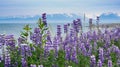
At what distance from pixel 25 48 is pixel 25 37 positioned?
1504 millimetres

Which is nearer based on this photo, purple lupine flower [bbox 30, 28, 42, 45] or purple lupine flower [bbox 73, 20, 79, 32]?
purple lupine flower [bbox 30, 28, 42, 45]

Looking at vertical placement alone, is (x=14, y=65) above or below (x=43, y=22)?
below

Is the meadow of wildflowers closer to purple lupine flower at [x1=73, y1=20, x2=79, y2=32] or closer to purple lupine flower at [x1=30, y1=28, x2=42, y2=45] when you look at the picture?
purple lupine flower at [x1=30, y1=28, x2=42, y2=45]

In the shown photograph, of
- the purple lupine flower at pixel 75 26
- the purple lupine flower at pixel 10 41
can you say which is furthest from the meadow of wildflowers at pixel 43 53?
the purple lupine flower at pixel 75 26

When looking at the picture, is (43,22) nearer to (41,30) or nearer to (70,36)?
(41,30)

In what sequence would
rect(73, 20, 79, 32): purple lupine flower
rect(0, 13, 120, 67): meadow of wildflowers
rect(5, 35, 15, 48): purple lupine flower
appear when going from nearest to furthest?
1. rect(0, 13, 120, 67): meadow of wildflowers
2. rect(5, 35, 15, 48): purple lupine flower
3. rect(73, 20, 79, 32): purple lupine flower

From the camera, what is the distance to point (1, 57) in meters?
8.82

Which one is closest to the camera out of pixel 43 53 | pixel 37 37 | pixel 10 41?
pixel 43 53

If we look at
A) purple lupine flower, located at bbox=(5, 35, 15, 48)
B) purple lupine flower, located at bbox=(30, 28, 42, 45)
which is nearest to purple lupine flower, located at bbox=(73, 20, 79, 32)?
purple lupine flower, located at bbox=(30, 28, 42, 45)

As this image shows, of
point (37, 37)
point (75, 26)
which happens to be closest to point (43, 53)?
point (37, 37)

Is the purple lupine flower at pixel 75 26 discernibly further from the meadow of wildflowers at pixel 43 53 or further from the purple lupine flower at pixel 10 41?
the purple lupine flower at pixel 10 41

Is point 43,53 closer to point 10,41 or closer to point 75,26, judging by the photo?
point 10,41

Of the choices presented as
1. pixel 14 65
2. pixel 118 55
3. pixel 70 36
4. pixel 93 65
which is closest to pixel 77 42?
pixel 70 36

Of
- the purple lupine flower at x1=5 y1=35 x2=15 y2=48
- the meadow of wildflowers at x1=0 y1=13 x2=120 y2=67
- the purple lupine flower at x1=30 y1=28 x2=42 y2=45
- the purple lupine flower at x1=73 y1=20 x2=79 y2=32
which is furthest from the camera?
the purple lupine flower at x1=73 y1=20 x2=79 y2=32
